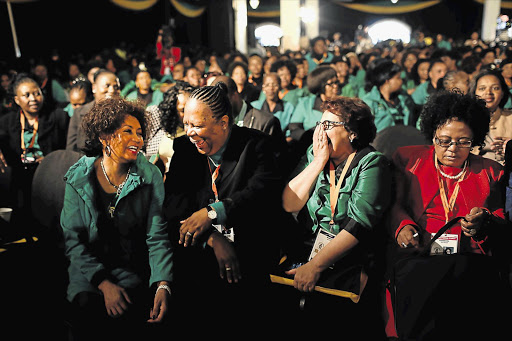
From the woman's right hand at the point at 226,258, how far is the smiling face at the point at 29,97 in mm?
2801

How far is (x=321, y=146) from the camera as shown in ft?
6.84

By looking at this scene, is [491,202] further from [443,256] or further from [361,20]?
[361,20]

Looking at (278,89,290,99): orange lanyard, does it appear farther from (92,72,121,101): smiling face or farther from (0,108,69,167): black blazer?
(0,108,69,167): black blazer

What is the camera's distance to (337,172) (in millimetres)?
2145

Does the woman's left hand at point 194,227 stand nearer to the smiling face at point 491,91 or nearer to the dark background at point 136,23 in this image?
the smiling face at point 491,91

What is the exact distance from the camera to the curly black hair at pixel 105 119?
2.00 m

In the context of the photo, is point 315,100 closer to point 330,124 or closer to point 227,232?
point 330,124

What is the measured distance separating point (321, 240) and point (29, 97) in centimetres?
322

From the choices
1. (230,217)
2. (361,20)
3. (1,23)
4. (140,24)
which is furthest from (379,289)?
(361,20)

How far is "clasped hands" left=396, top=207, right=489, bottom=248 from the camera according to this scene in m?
1.92

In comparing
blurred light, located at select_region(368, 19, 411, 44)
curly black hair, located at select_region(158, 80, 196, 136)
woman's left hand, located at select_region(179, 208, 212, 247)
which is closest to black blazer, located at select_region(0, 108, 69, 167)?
curly black hair, located at select_region(158, 80, 196, 136)

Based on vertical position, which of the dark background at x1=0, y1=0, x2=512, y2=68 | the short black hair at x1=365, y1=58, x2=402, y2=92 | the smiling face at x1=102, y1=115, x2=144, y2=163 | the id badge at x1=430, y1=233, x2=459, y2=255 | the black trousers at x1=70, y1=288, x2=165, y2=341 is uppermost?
the dark background at x1=0, y1=0, x2=512, y2=68

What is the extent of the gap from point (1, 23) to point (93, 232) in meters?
11.1

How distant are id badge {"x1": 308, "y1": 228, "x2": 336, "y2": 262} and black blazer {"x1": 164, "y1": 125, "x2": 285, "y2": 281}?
0.27m
